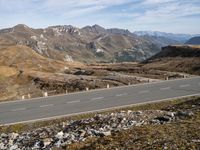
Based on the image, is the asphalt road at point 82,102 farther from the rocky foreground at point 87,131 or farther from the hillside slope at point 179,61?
the hillside slope at point 179,61

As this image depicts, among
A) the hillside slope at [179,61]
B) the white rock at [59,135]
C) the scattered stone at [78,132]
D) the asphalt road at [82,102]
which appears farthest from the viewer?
the hillside slope at [179,61]

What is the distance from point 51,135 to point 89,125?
1.97m

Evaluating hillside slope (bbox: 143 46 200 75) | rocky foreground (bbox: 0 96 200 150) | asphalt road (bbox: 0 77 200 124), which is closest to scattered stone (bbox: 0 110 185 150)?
rocky foreground (bbox: 0 96 200 150)

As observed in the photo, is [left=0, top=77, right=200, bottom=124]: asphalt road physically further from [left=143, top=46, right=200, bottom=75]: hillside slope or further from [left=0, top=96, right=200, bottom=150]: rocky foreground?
[left=143, top=46, right=200, bottom=75]: hillside slope

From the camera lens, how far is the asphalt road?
27.4m

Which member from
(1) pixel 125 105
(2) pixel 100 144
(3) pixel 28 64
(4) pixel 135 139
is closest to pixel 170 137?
(4) pixel 135 139

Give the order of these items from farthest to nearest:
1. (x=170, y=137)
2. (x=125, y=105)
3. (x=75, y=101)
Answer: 1. (x=75, y=101)
2. (x=125, y=105)
3. (x=170, y=137)

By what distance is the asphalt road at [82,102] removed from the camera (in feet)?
89.8

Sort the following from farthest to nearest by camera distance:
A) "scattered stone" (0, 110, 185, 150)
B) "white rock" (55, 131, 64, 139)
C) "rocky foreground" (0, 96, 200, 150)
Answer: "white rock" (55, 131, 64, 139)
"scattered stone" (0, 110, 185, 150)
"rocky foreground" (0, 96, 200, 150)

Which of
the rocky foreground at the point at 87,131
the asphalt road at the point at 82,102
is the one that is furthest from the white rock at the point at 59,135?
the asphalt road at the point at 82,102

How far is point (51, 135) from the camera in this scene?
15.6m

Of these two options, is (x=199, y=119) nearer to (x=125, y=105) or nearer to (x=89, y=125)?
(x=89, y=125)

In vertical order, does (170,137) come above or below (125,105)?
above

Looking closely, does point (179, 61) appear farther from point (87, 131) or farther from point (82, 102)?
point (87, 131)
